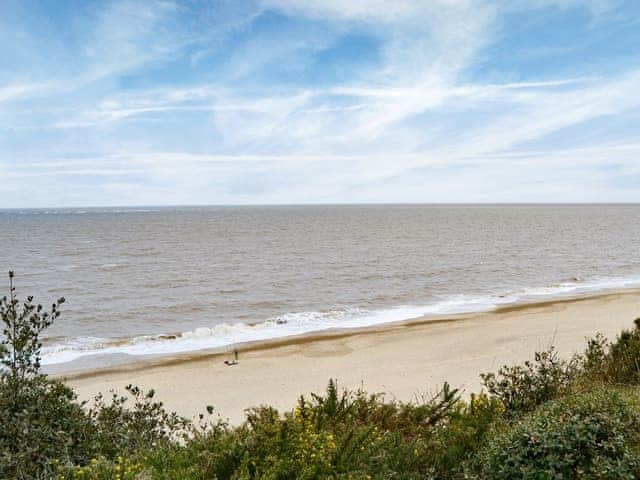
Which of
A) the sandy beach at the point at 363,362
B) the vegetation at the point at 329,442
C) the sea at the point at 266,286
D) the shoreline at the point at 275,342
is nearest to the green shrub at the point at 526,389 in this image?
the vegetation at the point at 329,442

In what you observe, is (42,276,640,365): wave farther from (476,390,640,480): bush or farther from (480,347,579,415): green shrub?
(476,390,640,480): bush

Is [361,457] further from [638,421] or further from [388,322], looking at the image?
[388,322]

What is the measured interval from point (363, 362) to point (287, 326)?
571 cm

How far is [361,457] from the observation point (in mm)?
4316

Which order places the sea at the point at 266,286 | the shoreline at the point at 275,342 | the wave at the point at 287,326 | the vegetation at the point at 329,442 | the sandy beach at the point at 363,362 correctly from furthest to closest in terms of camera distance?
the sea at the point at 266,286
the wave at the point at 287,326
the shoreline at the point at 275,342
the sandy beach at the point at 363,362
the vegetation at the point at 329,442

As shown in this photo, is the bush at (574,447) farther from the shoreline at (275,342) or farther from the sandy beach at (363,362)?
the shoreline at (275,342)

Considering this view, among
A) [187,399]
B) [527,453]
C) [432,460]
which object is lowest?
[187,399]

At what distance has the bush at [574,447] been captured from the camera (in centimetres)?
356

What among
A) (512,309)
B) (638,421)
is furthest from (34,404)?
(512,309)

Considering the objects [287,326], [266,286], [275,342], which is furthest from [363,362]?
[266,286]

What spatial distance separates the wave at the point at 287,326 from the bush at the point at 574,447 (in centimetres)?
1346

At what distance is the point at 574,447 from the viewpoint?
376cm

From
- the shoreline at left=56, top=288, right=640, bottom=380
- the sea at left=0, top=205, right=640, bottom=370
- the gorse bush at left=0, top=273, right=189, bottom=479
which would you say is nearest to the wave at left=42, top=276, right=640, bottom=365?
the sea at left=0, top=205, right=640, bottom=370

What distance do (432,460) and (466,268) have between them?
30452mm
